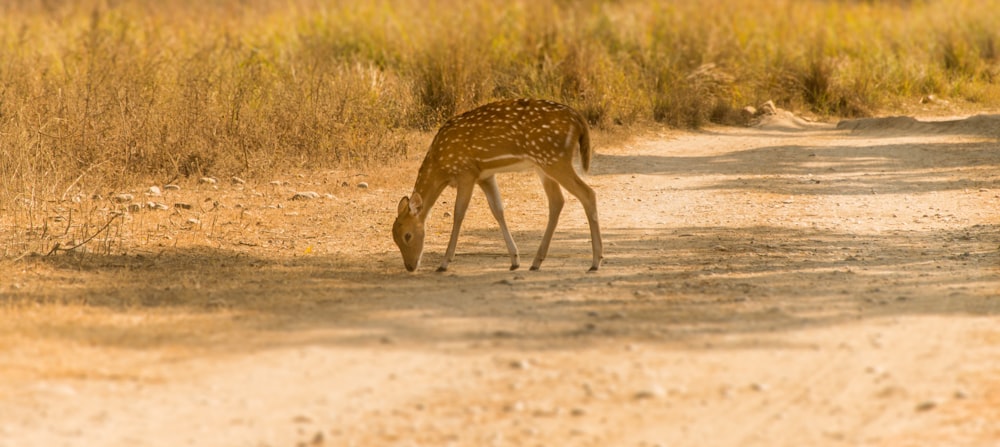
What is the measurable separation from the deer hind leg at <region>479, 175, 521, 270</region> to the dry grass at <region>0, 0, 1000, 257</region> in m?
2.89

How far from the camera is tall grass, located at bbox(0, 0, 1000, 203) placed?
1262 cm

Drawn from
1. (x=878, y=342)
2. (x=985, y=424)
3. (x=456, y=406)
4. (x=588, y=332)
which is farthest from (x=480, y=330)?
(x=985, y=424)

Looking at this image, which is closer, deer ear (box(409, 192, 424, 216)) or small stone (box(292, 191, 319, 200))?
deer ear (box(409, 192, 424, 216))

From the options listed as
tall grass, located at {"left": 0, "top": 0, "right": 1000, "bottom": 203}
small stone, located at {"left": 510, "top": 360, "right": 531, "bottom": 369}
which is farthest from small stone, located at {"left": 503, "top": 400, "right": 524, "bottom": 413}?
tall grass, located at {"left": 0, "top": 0, "right": 1000, "bottom": 203}

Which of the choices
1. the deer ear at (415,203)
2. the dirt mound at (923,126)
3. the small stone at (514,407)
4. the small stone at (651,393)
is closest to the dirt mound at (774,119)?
the dirt mound at (923,126)

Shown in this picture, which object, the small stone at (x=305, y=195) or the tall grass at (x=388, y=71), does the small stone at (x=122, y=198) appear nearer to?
the tall grass at (x=388, y=71)

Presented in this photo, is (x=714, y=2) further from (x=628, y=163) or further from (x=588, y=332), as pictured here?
(x=588, y=332)

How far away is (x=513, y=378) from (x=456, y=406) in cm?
46

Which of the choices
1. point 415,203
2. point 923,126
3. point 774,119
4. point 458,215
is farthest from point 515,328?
point 774,119

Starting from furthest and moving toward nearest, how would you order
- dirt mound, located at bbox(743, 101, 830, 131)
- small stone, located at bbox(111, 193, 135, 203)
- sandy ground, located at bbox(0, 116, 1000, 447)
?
dirt mound, located at bbox(743, 101, 830, 131) → small stone, located at bbox(111, 193, 135, 203) → sandy ground, located at bbox(0, 116, 1000, 447)

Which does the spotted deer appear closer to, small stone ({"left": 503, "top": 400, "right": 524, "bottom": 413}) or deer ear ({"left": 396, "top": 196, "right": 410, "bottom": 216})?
deer ear ({"left": 396, "top": 196, "right": 410, "bottom": 216})

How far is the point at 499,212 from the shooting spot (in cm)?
897

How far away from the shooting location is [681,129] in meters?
17.8

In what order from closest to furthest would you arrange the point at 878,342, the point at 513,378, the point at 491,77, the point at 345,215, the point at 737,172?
1. the point at 513,378
2. the point at 878,342
3. the point at 345,215
4. the point at 737,172
5. the point at 491,77
